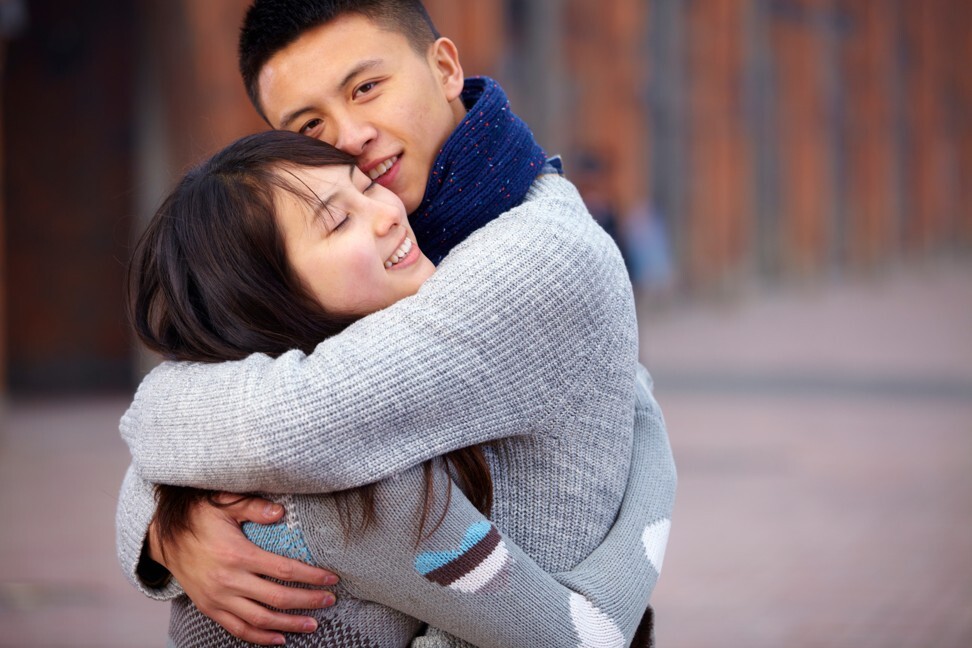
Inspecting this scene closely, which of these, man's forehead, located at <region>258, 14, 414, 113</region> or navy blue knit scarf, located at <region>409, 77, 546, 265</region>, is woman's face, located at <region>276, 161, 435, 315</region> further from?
man's forehead, located at <region>258, 14, 414, 113</region>

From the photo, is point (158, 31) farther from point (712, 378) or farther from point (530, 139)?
point (530, 139)

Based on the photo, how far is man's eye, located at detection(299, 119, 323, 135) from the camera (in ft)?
7.99

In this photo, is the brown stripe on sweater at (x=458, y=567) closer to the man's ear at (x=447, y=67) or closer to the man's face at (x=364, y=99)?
the man's face at (x=364, y=99)

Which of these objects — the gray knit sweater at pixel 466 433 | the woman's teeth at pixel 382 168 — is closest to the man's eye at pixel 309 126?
the woman's teeth at pixel 382 168

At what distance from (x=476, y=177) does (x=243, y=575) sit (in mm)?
815

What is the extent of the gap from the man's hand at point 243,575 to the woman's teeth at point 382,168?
2.38ft

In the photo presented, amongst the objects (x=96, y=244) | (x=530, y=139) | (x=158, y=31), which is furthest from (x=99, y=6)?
(x=530, y=139)

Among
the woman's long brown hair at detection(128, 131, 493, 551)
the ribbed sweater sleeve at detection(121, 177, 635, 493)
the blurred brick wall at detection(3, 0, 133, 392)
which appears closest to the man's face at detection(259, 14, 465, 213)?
the woman's long brown hair at detection(128, 131, 493, 551)

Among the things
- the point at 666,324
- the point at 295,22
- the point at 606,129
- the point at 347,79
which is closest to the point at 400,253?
the point at 347,79

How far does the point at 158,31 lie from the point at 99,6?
3.96 feet

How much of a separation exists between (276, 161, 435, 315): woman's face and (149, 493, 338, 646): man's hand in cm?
37

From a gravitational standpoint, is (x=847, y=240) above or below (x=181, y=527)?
below

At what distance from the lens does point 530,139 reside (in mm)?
2418

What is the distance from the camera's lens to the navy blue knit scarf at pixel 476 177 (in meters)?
2.29
